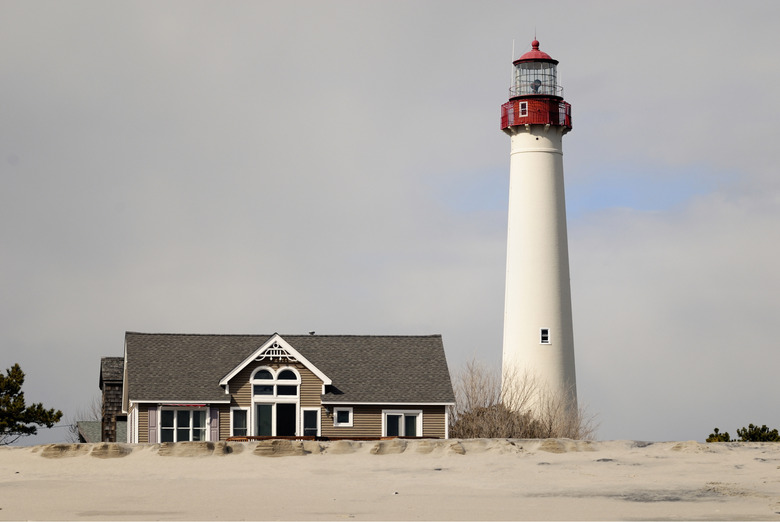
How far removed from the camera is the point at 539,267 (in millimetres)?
49906

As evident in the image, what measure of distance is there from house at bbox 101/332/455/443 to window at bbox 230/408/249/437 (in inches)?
1.4

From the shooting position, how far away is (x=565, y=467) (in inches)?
1272

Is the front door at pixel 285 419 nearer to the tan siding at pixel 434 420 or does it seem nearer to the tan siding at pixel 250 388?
the tan siding at pixel 250 388

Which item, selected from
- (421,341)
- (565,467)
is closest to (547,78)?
(421,341)

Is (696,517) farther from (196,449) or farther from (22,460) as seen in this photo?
(22,460)

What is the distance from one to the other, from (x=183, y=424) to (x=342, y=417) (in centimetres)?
578

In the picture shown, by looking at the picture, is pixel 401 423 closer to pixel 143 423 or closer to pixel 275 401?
pixel 275 401

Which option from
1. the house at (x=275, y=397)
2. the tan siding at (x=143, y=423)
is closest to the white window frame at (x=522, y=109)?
the house at (x=275, y=397)

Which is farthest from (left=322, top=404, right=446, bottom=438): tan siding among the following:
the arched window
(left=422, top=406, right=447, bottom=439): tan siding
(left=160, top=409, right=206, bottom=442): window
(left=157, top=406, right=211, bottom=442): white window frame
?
(left=160, top=409, right=206, bottom=442): window

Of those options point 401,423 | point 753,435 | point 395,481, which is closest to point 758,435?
point 753,435

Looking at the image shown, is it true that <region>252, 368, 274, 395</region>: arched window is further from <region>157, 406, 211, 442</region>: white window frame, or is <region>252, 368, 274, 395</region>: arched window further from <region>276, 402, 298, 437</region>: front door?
<region>157, 406, 211, 442</region>: white window frame

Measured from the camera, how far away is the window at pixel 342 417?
49094 millimetres

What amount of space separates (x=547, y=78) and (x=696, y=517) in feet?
101

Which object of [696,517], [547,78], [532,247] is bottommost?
[696,517]
